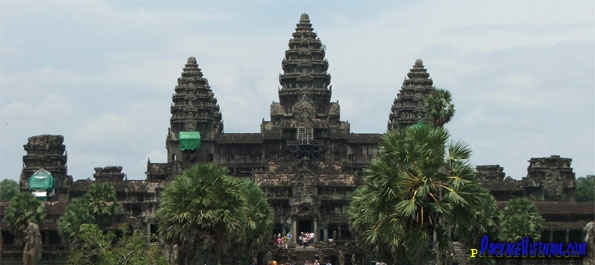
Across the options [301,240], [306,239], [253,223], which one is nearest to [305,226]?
[301,240]

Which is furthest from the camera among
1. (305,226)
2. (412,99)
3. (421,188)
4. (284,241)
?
(412,99)

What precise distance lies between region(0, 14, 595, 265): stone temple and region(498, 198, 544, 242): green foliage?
23716 mm

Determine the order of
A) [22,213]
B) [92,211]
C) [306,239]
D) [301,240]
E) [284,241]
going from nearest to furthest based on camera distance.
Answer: [22,213], [92,211], [306,239], [284,241], [301,240]

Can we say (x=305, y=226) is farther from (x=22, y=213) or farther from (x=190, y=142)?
(x=22, y=213)

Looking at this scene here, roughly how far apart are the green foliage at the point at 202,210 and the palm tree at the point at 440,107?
31.1 meters

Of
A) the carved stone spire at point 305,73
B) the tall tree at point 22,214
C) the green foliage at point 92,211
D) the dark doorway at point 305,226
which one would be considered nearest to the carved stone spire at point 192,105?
the carved stone spire at point 305,73

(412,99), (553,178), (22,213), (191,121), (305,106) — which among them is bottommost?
(22,213)

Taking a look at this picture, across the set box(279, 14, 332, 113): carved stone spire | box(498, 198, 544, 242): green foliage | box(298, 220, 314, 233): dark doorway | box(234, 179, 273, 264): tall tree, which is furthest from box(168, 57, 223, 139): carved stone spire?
box(234, 179, 273, 264): tall tree

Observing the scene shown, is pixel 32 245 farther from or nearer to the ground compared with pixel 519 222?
nearer to the ground

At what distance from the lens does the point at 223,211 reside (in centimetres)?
7425

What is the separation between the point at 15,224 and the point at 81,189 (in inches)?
1746

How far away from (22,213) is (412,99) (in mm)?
79167

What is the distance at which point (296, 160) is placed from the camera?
161875 mm

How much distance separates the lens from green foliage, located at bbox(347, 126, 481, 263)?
54.3m
